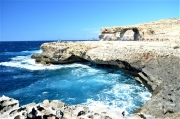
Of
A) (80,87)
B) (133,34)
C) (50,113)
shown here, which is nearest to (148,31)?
(133,34)

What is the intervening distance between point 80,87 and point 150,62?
391 inches

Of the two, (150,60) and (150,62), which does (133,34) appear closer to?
(150,60)

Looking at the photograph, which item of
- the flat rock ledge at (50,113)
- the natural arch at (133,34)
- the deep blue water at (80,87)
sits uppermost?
the natural arch at (133,34)

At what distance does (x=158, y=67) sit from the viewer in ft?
84.2

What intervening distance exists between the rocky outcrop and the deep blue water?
50.0 ft

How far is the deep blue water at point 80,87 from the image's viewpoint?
24.0m

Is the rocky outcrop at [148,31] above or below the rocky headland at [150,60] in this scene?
above

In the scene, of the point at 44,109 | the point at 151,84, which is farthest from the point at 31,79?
the point at 44,109

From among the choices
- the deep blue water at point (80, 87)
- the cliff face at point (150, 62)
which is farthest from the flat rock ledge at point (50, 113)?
the deep blue water at point (80, 87)

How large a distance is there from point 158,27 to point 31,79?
32043 millimetres

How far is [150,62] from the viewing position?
27.7 meters

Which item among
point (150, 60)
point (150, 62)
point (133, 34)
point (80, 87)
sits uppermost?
point (133, 34)

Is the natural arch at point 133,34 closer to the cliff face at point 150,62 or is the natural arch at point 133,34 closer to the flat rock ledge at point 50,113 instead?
the cliff face at point 150,62

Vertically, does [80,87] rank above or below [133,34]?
below
